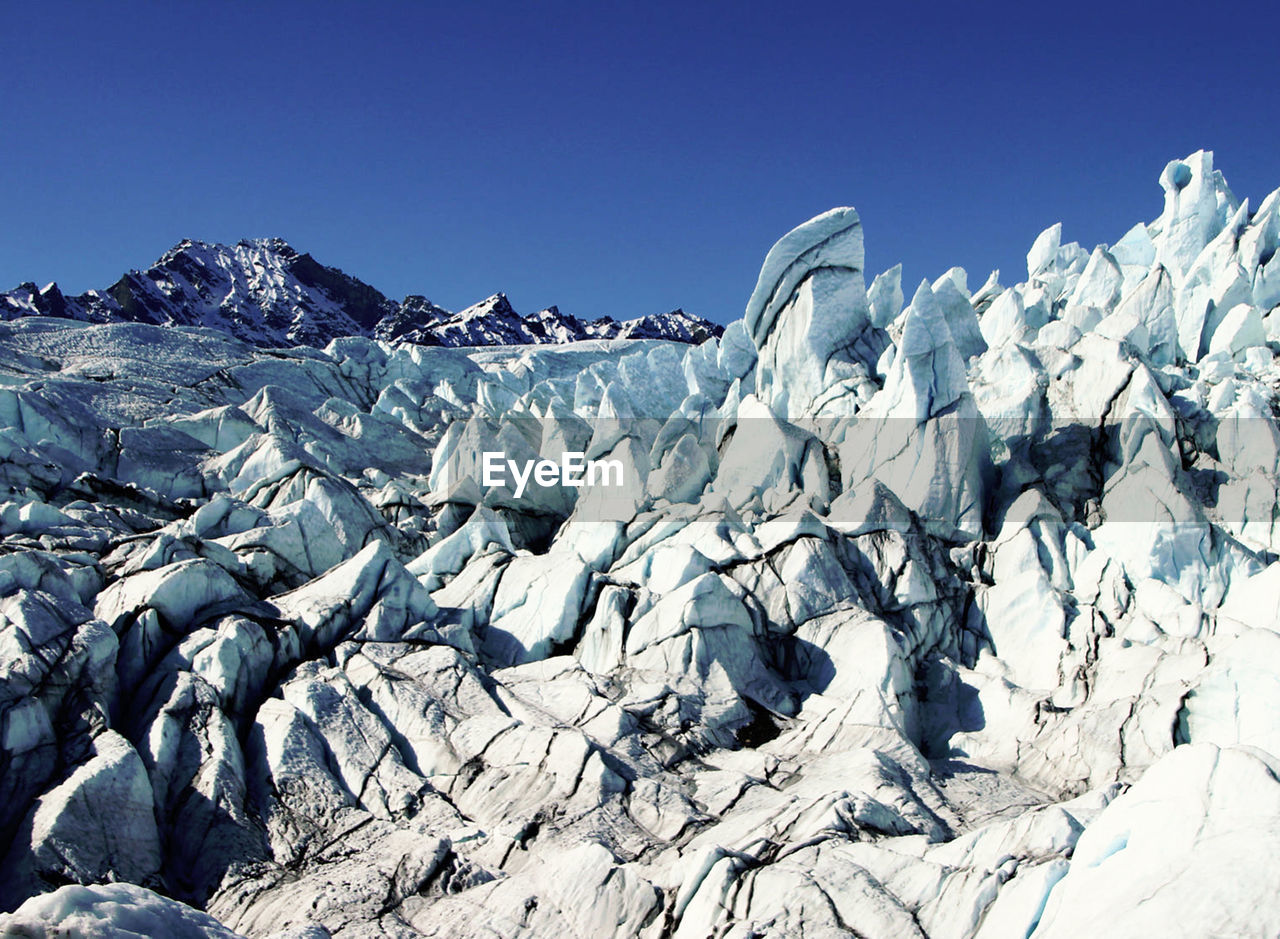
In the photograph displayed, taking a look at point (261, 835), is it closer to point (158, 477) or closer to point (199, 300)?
point (158, 477)

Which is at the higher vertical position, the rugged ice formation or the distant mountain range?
the distant mountain range

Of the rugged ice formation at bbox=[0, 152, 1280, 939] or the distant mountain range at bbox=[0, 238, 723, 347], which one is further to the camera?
the distant mountain range at bbox=[0, 238, 723, 347]

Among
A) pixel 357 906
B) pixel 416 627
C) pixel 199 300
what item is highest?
pixel 199 300

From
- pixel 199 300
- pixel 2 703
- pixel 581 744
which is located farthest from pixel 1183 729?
pixel 199 300

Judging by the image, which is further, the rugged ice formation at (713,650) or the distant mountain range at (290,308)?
the distant mountain range at (290,308)
